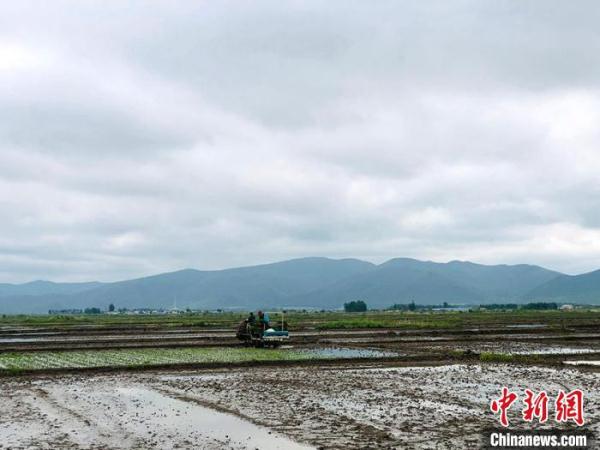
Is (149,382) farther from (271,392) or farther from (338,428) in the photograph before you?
(338,428)

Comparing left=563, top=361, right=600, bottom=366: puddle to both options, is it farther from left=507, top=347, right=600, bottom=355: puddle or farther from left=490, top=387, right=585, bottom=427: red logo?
left=490, top=387, right=585, bottom=427: red logo

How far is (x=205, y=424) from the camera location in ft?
47.9

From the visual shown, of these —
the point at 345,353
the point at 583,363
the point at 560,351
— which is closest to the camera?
the point at 583,363

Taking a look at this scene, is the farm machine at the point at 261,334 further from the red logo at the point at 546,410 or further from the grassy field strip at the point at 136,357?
the red logo at the point at 546,410

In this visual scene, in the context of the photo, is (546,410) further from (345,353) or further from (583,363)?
(345,353)

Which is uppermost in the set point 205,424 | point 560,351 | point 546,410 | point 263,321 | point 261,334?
point 263,321

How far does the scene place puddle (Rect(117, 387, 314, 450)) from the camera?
41.9 ft

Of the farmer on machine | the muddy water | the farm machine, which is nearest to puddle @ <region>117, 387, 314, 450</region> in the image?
the muddy water

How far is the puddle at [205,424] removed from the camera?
12758 millimetres

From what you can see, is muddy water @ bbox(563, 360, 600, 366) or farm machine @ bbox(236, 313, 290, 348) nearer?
muddy water @ bbox(563, 360, 600, 366)

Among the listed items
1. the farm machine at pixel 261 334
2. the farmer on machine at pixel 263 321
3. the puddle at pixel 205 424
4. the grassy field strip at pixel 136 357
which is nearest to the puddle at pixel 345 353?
the grassy field strip at pixel 136 357

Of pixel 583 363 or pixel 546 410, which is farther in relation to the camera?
pixel 583 363

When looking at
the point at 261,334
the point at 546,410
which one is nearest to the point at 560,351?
the point at 261,334

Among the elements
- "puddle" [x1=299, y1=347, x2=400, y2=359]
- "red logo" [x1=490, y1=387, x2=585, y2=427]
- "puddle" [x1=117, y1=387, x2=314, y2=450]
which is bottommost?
"puddle" [x1=299, y1=347, x2=400, y2=359]
